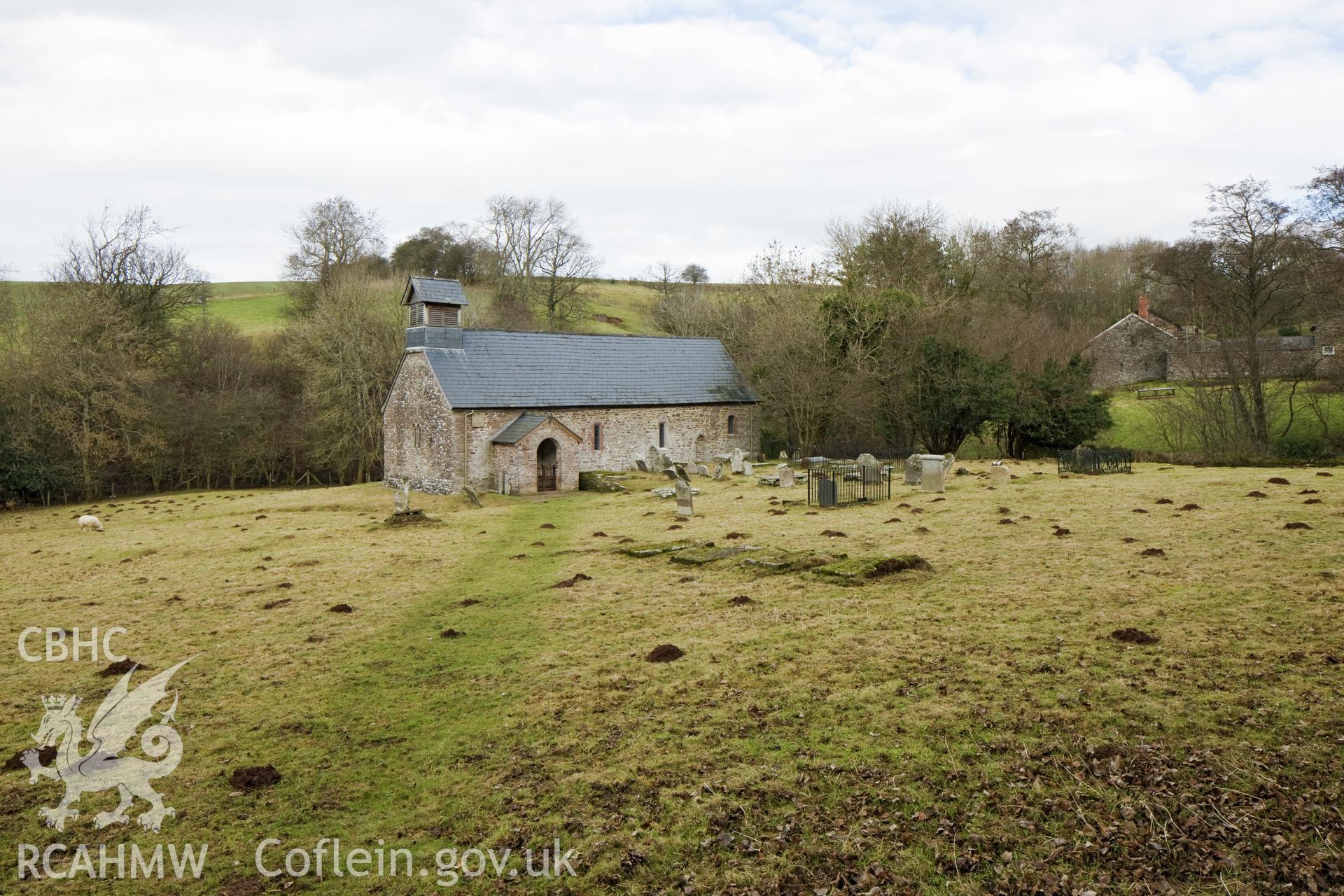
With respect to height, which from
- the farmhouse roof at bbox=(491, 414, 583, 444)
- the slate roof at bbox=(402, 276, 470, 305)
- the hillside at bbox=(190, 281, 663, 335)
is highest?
the hillside at bbox=(190, 281, 663, 335)

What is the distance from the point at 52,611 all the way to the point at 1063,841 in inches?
650

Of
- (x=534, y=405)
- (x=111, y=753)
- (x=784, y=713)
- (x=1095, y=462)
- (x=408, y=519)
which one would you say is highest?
(x=534, y=405)

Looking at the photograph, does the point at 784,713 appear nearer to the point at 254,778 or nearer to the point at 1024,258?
the point at 254,778

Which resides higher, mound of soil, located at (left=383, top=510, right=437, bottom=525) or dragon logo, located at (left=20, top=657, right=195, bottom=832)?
mound of soil, located at (left=383, top=510, right=437, bottom=525)

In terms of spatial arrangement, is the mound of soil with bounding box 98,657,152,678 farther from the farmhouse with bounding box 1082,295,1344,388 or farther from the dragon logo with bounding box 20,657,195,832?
the farmhouse with bounding box 1082,295,1344,388

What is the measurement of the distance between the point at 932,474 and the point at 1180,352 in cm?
2180

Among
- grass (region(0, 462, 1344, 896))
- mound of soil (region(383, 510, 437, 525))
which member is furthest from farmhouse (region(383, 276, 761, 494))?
grass (region(0, 462, 1344, 896))

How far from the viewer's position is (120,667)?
1080cm

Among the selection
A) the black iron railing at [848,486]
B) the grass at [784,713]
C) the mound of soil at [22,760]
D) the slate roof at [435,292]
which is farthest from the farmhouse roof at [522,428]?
the mound of soil at [22,760]

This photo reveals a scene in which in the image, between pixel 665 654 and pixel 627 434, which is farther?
pixel 627 434

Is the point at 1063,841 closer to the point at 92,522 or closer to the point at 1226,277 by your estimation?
the point at 92,522

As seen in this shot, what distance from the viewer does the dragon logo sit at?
7090 millimetres

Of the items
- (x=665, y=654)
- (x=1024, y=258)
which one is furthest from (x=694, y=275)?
(x=665, y=654)

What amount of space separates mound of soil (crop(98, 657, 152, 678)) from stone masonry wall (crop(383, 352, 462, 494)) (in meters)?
20.3
